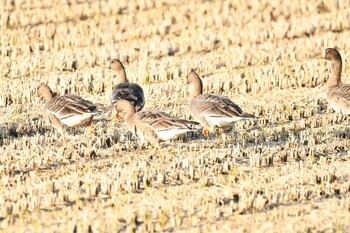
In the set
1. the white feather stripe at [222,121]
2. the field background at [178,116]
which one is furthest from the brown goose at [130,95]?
the white feather stripe at [222,121]

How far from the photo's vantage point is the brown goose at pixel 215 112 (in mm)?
A: 12883

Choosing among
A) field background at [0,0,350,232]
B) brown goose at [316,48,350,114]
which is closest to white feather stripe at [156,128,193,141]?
field background at [0,0,350,232]

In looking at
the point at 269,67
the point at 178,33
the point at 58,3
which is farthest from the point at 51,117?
the point at 58,3

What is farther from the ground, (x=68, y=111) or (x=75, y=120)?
(x=68, y=111)

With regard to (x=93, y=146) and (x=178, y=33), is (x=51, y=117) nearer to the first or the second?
(x=93, y=146)

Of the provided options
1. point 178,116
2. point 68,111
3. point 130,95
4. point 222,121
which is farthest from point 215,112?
point 178,116

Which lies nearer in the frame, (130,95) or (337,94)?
(130,95)

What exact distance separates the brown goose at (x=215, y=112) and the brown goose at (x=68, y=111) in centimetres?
176

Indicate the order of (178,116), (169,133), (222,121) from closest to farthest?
(169,133) → (222,121) → (178,116)

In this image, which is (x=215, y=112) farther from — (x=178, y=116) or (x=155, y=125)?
(x=178, y=116)

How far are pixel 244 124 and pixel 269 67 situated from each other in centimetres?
478

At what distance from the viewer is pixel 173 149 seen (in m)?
13.1

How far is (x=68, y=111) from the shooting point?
13.3m

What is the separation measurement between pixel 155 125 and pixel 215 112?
141 cm
